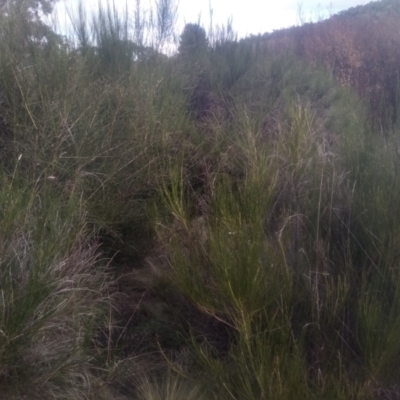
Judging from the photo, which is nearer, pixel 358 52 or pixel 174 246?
pixel 174 246

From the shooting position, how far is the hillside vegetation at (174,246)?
3609 millimetres

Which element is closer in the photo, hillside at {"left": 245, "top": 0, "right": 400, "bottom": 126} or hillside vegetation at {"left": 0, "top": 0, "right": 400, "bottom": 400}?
hillside vegetation at {"left": 0, "top": 0, "right": 400, "bottom": 400}

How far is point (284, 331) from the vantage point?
3797mm

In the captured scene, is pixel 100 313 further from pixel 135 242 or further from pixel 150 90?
pixel 150 90

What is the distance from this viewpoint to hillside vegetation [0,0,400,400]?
3.61 metres

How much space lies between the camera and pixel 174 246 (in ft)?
14.5

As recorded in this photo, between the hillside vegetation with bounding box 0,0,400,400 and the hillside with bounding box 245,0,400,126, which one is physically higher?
the hillside with bounding box 245,0,400,126

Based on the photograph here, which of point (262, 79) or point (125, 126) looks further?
point (262, 79)

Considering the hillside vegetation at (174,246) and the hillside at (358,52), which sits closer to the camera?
the hillside vegetation at (174,246)

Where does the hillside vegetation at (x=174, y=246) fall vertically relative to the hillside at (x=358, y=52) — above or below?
below

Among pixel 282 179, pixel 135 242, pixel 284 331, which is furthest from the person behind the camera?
pixel 135 242

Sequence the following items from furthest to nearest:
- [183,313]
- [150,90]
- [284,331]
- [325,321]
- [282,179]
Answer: [150,90] < [282,179] < [183,313] < [325,321] < [284,331]

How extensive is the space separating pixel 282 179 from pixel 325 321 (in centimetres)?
145

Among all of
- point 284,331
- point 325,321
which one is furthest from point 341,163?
point 284,331
